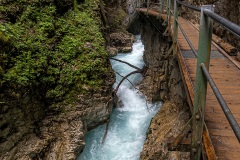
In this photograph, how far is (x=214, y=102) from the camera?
3.06m

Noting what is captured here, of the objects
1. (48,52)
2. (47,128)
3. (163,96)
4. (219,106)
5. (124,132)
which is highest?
(48,52)

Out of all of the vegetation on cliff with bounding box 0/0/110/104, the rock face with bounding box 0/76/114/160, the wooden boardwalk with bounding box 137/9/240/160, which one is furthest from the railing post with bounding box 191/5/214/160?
the vegetation on cliff with bounding box 0/0/110/104

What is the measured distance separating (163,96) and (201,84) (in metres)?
8.17

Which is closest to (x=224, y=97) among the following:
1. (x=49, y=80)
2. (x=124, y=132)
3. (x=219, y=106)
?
(x=219, y=106)

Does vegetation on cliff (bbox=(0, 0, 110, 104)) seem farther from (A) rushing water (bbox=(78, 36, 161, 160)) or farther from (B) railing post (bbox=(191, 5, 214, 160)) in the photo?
(B) railing post (bbox=(191, 5, 214, 160))

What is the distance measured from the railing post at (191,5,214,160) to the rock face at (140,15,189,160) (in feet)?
11.4

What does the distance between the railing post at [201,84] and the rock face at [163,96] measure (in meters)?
3.48

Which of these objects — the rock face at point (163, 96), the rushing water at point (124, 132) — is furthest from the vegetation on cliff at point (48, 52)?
the rock face at point (163, 96)

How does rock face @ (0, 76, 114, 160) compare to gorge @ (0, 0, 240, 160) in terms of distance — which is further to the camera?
gorge @ (0, 0, 240, 160)

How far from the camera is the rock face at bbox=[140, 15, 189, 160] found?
20.7 feet

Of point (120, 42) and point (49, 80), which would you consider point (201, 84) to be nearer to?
point (49, 80)

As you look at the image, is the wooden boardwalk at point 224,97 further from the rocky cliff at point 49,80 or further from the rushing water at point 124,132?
the rushing water at point 124,132

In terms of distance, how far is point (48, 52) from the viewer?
7176 millimetres

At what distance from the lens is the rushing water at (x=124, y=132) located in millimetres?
7477
